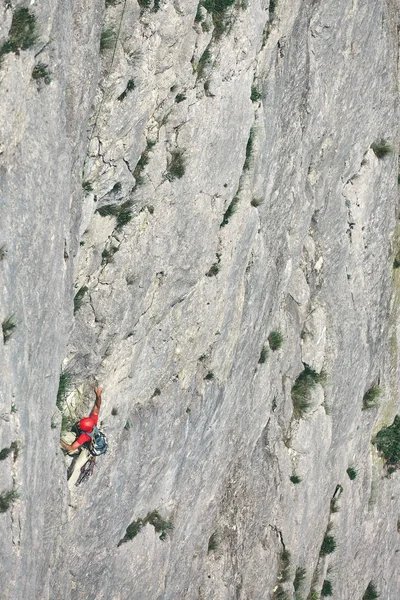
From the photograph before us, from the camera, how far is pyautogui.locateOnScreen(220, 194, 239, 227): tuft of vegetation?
55.7ft

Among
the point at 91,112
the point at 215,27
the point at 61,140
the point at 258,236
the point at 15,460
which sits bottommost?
the point at 15,460

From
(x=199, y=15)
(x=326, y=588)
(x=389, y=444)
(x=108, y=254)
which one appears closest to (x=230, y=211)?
(x=108, y=254)

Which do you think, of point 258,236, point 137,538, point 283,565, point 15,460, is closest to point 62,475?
point 15,460

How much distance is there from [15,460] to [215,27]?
730 centimetres

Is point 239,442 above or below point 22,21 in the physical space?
below

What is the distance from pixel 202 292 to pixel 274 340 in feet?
12.6

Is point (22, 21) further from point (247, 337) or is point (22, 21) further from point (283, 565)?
point (283, 565)

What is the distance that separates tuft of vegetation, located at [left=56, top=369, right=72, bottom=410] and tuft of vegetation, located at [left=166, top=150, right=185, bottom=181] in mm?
3350

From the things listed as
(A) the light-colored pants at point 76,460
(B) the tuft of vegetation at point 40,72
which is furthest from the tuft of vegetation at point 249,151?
(B) the tuft of vegetation at point 40,72

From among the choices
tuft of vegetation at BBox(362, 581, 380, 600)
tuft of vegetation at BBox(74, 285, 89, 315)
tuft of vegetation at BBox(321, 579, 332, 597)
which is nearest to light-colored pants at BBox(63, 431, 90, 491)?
tuft of vegetation at BBox(74, 285, 89, 315)

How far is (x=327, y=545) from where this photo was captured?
23375 millimetres

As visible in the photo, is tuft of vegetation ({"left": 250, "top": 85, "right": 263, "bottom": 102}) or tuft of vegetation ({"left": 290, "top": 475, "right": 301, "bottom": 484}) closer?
tuft of vegetation ({"left": 250, "top": 85, "right": 263, "bottom": 102})

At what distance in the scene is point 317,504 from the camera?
73.8ft

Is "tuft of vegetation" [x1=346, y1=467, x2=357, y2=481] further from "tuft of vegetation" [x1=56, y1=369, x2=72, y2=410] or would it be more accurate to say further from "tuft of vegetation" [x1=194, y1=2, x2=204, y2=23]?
"tuft of vegetation" [x1=194, y1=2, x2=204, y2=23]
